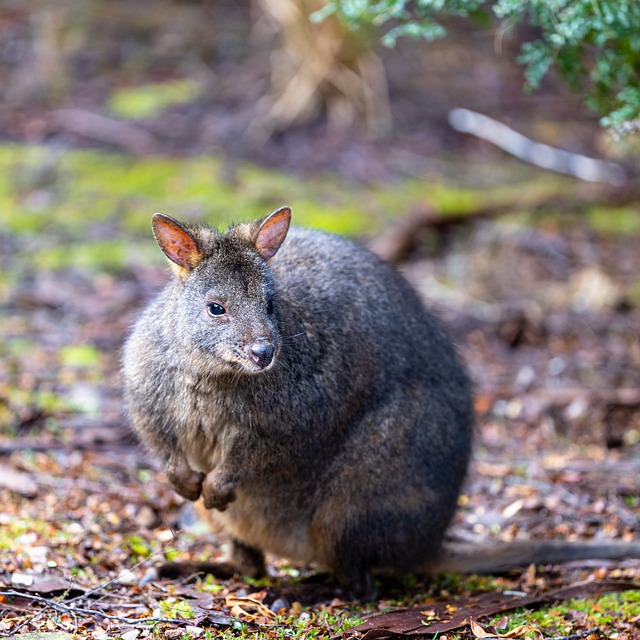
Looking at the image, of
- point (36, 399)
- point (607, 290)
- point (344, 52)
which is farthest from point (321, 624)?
point (344, 52)

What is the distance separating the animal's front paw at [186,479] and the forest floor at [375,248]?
410 millimetres

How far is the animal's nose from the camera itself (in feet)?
14.4

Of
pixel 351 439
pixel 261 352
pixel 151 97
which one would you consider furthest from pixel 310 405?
pixel 151 97

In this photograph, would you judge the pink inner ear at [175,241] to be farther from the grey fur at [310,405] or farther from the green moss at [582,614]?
the green moss at [582,614]

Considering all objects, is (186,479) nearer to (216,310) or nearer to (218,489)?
(218,489)

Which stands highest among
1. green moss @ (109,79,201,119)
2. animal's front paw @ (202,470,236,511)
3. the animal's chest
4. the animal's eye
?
green moss @ (109,79,201,119)

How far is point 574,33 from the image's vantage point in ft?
15.9

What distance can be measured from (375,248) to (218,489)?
562 centimetres

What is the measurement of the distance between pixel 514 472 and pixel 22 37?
11.5 metres

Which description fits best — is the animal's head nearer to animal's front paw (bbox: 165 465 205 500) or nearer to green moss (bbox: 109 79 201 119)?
animal's front paw (bbox: 165 465 205 500)

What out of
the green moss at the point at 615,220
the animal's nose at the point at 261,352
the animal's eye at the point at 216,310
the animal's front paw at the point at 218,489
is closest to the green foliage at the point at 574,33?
the animal's eye at the point at 216,310

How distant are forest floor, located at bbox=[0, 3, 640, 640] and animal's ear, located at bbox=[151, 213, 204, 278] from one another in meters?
1.42

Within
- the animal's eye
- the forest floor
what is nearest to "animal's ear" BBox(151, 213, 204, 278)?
the animal's eye

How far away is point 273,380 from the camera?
4.87 meters
